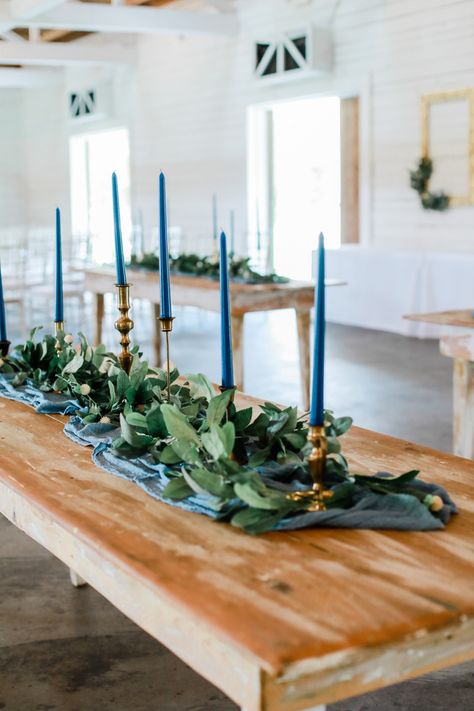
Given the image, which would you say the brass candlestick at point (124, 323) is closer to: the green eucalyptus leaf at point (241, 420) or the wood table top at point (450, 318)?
the green eucalyptus leaf at point (241, 420)

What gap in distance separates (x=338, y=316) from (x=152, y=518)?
7.77m

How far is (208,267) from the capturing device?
549 cm

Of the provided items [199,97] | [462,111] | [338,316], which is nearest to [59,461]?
[462,111]

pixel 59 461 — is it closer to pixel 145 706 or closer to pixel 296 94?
pixel 145 706

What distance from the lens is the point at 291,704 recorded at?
992 millimetres

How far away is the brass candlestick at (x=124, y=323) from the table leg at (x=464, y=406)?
1717 mm

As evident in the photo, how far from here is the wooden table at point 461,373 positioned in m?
3.35

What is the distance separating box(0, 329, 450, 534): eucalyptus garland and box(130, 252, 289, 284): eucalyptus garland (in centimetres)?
307

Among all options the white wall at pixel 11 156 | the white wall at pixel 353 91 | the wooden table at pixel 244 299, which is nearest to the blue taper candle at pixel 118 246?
the wooden table at pixel 244 299

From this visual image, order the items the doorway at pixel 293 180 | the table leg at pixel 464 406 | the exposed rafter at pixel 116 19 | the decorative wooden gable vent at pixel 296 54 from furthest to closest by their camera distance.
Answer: the doorway at pixel 293 180, the exposed rafter at pixel 116 19, the decorative wooden gable vent at pixel 296 54, the table leg at pixel 464 406

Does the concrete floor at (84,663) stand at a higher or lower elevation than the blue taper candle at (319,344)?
lower

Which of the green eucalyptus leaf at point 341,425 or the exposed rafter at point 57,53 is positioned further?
the exposed rafter at point 57,53

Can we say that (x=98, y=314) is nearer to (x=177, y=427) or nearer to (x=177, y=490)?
(x=177, y=427)

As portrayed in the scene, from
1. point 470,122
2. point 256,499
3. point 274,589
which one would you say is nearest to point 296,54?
point 470,122
